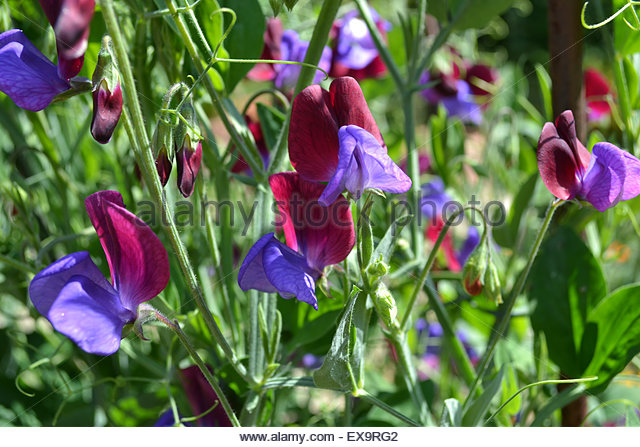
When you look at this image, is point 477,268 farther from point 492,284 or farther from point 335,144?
point 335,144

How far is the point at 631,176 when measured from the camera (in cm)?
51

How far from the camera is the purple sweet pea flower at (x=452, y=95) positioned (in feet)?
3.67

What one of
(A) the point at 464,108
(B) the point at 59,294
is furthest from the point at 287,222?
(A) the point at 464,108

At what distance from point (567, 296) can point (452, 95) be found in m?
0.55

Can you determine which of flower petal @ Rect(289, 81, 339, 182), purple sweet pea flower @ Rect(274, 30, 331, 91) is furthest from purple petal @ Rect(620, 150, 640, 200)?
purple sweet pea flower @ Rect(274, 30, 331, 91)

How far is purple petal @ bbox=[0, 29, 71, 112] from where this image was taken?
0.47 m

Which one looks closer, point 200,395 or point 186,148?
point 186,148

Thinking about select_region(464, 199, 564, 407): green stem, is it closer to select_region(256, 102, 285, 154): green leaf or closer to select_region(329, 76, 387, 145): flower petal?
select_region(329, 76, 387, 145): flower petal

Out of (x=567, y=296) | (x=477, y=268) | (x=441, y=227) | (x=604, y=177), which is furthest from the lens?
(x=441, y=227)

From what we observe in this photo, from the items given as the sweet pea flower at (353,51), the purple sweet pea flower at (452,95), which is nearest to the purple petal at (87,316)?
the sweet pea flower at (353,51)

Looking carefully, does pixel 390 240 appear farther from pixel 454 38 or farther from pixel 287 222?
pixel 454 38

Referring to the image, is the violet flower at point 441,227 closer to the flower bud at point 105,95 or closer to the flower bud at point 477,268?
the flower bud at point 477,268

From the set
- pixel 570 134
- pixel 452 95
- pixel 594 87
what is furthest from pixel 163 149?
pixel 594 87

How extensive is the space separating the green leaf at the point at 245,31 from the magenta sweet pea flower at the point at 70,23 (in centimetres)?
22
